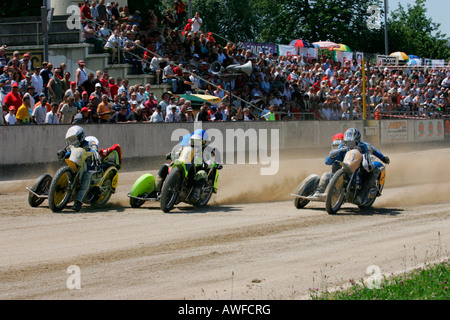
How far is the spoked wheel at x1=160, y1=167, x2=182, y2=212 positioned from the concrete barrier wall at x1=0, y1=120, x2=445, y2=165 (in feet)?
20.6

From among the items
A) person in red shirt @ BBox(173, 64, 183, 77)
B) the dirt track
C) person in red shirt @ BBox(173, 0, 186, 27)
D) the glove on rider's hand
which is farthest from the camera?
person in red shirt @ BBox(173, 0, 186, 27)

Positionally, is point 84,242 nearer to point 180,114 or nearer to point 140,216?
point 140,216

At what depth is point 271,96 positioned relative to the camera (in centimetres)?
2772

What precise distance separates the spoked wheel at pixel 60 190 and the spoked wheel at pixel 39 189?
22.6 inches

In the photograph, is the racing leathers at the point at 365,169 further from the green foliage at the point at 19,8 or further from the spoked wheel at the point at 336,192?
the green foliage at the point at 19,8

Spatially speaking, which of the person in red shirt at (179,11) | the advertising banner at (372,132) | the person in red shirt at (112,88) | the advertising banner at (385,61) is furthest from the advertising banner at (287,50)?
the person in red shirt at (112,88)

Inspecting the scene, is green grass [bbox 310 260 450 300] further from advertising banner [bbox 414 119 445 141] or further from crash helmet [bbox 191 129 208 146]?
advertising banner [bbox 414 119 445 141]

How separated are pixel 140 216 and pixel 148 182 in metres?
1.00

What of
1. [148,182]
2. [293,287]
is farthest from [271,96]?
[293,287]

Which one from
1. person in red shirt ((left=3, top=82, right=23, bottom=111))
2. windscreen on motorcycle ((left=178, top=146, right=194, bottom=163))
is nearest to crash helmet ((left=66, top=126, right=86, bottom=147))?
windscreen on motorcycle ((left=178, top=146, right=194, bottom=163))

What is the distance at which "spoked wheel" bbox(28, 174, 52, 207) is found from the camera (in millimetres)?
13258

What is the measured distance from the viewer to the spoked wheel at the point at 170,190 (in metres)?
12.6

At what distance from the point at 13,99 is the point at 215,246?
10.6 metres

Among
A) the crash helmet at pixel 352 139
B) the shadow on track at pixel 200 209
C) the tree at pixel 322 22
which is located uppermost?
the tree at pixel 322 22
